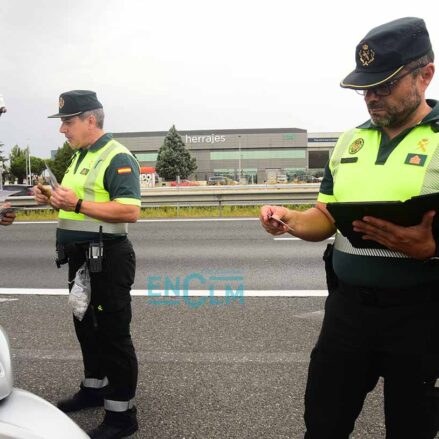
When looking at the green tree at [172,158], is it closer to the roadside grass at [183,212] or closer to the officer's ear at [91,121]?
the roadside grass at [183,212]

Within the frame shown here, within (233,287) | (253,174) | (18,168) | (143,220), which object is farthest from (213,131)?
(233,287)

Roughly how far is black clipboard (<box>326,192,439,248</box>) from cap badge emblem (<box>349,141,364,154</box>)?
0.33 m

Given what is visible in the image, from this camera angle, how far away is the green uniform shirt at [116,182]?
9.11 ft

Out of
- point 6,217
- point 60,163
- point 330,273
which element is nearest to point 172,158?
point 60,163

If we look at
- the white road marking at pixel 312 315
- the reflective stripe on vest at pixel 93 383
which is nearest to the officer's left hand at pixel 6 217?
the reflective stripe on vest at pixel 93 383

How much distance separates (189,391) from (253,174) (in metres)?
84.8

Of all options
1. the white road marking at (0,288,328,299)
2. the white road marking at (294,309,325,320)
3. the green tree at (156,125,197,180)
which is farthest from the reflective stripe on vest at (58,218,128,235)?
the green tree at (156,125,197,180)

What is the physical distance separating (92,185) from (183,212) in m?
10.6

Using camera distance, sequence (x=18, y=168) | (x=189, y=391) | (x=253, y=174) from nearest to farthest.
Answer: (x=189, y=391) → (x=18, y=168) → (x=253, y=174)

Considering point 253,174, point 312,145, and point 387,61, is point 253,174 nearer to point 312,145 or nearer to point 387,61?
point 312,145

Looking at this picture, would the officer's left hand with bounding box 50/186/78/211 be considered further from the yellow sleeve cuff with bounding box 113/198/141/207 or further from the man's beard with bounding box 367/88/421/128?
the man's beard with bounding box 367/88/421/128

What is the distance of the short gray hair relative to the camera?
2.89 meters

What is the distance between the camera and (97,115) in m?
2.95

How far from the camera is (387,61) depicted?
167 centimetres
